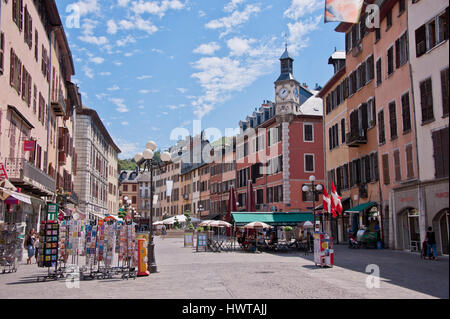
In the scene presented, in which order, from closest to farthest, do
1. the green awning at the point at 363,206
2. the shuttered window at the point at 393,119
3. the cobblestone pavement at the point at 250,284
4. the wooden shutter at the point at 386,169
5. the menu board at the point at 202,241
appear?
the cobblestone pavement at the point at 250,284 < the shuttered window at the point at 393,119 < the wooden shutter at the point at 386,169 < the green awning at the point at 363,206 < the menu board at the point at 202,241

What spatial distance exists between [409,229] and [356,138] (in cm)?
882

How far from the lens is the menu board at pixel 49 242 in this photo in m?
15.6

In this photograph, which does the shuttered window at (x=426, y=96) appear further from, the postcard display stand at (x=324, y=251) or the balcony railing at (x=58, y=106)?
the balcony railing at (x=58, y=106)

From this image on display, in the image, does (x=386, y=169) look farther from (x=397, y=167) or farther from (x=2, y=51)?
(x=2, y=51)

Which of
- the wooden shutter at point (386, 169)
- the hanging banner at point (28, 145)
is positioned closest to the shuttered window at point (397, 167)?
the wooden shutter at point (386, 169)

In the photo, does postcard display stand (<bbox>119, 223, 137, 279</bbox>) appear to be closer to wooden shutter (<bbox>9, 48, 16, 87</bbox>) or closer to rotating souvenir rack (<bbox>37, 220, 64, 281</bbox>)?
rotating souvenir rack (<bbox>37, 220, 64, 281</bbox>)

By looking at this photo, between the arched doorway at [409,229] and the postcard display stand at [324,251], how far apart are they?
8979 millimetres

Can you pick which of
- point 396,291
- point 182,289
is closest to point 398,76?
point 396,291

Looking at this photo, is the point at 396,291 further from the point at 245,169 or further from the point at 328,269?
the point at 245,169

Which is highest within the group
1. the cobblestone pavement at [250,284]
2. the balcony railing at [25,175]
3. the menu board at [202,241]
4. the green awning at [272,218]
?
the balcony railing at [25,175]

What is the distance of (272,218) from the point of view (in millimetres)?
30484
